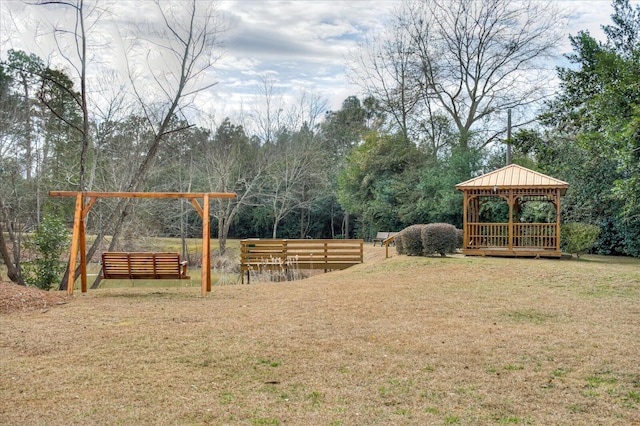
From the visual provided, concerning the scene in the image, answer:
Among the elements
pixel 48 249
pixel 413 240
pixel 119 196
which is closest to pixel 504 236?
pixel 413 240

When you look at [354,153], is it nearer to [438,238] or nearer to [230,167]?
[230,167]

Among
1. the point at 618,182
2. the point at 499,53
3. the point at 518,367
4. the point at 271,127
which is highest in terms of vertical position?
the point at 499,53

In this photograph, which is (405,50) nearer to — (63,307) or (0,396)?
(63,307)

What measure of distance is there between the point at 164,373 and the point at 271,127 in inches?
1174

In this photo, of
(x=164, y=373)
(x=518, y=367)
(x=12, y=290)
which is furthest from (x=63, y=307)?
(x=518, y=367)

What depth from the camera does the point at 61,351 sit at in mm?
6180

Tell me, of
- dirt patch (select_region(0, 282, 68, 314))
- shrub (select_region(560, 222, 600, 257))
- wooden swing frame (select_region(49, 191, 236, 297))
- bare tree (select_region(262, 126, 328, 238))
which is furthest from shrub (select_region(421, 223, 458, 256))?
bare tree (select_region(262, 126, 328, 238))

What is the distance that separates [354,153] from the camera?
33.7 metres

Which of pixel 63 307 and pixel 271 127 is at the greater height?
pixel 271 127

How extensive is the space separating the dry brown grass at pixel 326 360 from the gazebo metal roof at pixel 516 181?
765 centimetres

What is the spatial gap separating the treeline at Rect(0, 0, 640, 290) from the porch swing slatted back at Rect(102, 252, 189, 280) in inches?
101

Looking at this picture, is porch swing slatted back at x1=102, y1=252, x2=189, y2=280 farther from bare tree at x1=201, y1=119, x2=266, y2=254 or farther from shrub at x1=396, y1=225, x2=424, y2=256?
bare tree at x1=201, y1=119, x2=266, y2=254

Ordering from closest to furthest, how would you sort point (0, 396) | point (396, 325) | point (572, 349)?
point (0, 396), point (572, 349), point (396, 325)

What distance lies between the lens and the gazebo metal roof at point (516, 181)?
58.0 feet
